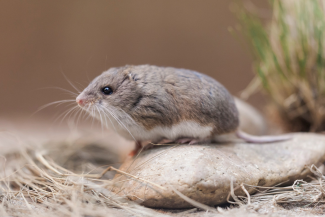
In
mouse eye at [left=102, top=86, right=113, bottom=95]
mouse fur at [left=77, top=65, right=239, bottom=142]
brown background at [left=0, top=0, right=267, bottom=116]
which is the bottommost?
mouse fur at [left=77, top=65, right=239, bottom=142]

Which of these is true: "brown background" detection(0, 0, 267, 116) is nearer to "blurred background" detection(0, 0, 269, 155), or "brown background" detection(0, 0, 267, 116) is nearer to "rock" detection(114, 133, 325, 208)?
"blurred background" detection(0, 0, 269, 155)

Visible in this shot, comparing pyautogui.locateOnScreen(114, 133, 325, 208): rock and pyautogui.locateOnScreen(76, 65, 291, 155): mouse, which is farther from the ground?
pyautogui.locateOnScreen(76, 65, 291, 155): mouse

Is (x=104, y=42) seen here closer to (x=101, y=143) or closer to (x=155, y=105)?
(x=101, y=143)

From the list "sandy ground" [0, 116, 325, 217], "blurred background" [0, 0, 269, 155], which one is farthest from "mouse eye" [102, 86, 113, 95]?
"blurred background" [0, 0, 269, 155]

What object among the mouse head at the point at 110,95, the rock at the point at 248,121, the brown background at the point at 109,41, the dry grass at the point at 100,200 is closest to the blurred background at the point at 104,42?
the brown background at the point at 109,41

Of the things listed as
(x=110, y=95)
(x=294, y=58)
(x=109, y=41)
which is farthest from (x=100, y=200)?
(x=109, y=41)

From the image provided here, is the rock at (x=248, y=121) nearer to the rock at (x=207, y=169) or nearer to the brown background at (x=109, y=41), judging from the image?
the rock at (x=207, y=169)

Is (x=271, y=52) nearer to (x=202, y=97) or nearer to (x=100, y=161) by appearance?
(x=202, y=97)

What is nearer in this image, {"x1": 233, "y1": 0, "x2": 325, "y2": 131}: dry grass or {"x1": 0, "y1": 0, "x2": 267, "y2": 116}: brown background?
{"x1": 233, "y1": 0, "x2": 325, "y2": 131}: dry grass
